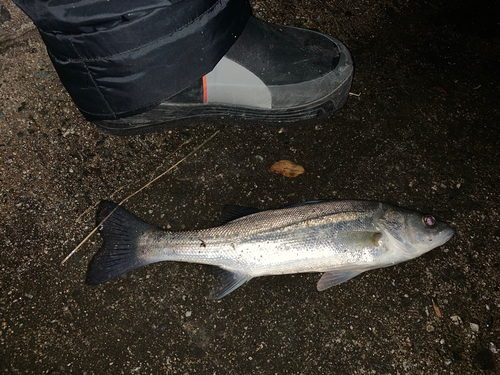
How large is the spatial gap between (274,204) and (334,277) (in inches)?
29.8

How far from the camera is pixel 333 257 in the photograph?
2.53m

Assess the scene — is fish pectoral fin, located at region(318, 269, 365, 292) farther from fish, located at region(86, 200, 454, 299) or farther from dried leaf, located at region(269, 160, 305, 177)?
dried leaf, located at region(269, 160, 305, 177)

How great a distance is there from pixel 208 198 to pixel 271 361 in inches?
53.7

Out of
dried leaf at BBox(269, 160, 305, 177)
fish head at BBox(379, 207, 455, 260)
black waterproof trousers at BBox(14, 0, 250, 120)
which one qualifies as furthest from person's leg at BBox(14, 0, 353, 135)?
fish head at BBox(379, 207, 455, 260)

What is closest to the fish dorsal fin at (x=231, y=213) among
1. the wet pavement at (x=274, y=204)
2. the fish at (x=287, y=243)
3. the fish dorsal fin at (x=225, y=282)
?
the fish at (x=287, y=243)

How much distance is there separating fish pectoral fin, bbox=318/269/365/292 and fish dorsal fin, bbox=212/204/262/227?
28.8 inches

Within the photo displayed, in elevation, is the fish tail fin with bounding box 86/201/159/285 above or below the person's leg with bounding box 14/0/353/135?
below

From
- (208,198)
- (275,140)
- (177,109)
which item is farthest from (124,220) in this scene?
(275,140)

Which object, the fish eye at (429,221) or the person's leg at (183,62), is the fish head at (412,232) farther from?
the person's leg at (183,62)

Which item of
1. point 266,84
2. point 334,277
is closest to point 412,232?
point 334,277

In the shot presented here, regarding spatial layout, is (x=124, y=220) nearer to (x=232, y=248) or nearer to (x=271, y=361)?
(x=232, y=248)

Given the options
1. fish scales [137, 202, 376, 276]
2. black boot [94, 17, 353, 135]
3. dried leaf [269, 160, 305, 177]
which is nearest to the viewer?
fish scales [137, 202, 376, 276]

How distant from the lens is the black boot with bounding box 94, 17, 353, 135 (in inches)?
107

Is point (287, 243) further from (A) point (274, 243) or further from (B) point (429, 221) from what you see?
(B) point (429, 221)
